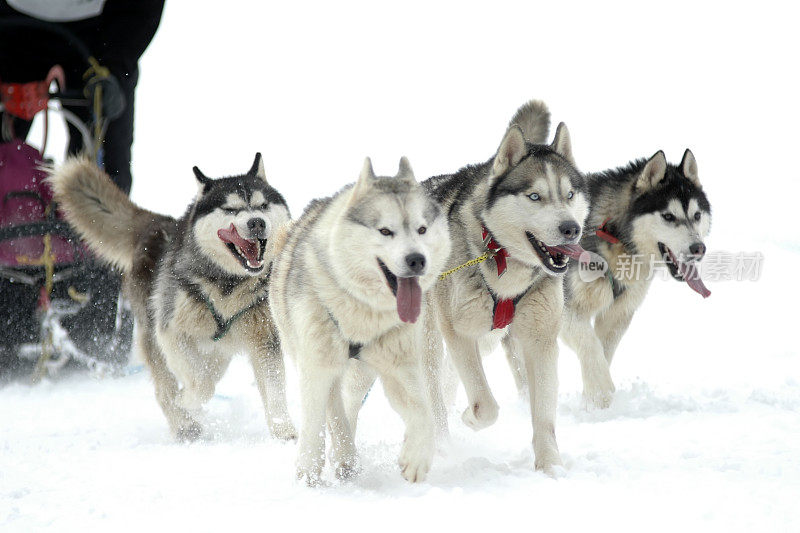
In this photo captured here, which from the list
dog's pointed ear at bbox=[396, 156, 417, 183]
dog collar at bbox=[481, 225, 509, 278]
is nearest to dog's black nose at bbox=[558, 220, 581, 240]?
dog collar at bbox=[481, 225, 509, 278]

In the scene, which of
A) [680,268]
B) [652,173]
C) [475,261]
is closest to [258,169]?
[475,261]

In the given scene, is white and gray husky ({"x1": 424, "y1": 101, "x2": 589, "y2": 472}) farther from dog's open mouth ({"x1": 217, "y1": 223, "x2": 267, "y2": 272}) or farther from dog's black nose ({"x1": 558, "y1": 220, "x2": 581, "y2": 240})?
dog's open mouth ({"x1": 217, "y1": 223, "x2": 267, "y2": 272})

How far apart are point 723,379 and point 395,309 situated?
8.90ft

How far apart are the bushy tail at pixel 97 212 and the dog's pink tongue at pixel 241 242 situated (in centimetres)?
85

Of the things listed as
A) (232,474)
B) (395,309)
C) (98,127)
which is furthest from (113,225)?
(395,309)

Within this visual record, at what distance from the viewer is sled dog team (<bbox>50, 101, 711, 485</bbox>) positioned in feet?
9.16

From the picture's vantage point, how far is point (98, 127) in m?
5.10

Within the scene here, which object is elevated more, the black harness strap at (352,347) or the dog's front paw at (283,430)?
the black harness strap at (352,347)

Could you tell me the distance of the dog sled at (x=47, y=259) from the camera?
4.98m

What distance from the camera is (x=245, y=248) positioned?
389 centimetres

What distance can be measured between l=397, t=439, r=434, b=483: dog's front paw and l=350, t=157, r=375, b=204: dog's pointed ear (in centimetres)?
86

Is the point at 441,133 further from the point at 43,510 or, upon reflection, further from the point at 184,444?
→ the point at 43,510

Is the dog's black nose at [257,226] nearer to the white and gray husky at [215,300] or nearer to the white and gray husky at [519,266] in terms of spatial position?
the white and gray husky at [215,300]

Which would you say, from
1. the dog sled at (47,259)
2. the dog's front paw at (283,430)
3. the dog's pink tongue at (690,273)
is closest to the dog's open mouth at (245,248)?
the dog's front paw at (283,430)
